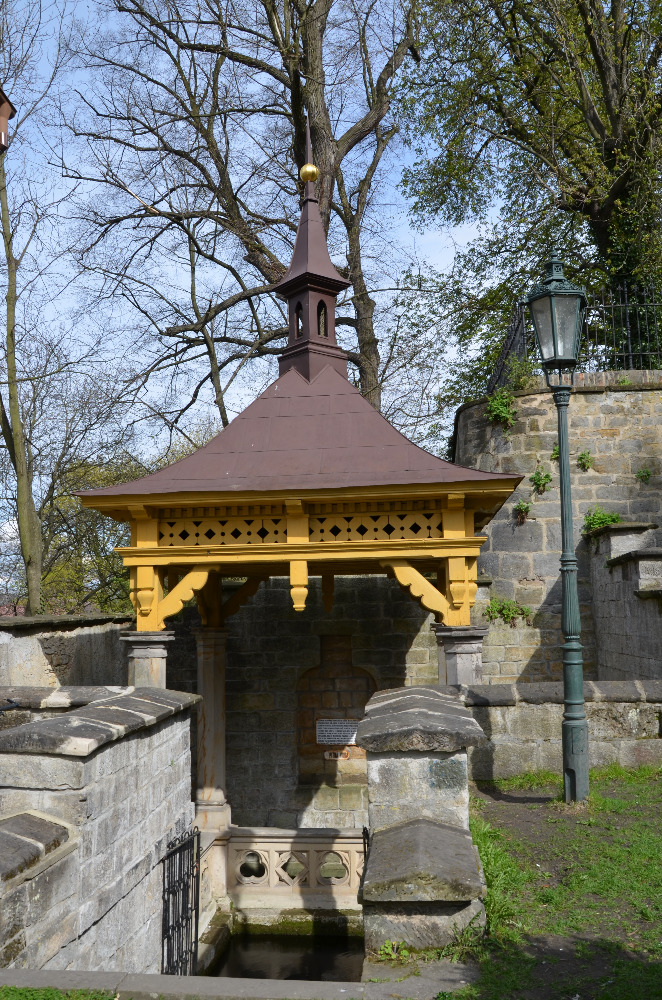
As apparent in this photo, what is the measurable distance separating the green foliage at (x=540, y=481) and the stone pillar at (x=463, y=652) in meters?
4.00

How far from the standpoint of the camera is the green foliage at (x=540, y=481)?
1043 centimetres

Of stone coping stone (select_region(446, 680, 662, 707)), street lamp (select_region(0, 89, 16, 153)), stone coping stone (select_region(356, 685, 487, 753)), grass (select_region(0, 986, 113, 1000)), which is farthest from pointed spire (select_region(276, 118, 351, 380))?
grass (select_region(0, 986, 113, 1000))

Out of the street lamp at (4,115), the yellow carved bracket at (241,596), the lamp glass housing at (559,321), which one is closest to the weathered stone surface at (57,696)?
the lamp glass housing at (559,321)

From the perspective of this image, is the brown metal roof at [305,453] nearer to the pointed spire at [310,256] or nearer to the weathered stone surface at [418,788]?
the pointed spire at [310,256]

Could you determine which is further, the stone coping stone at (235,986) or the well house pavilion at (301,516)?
the well house pavilion at (301,516)

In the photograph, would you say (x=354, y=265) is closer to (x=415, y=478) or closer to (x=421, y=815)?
(x=415, y=478)

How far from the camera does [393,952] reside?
2.81m

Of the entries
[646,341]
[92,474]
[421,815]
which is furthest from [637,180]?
[92,474]

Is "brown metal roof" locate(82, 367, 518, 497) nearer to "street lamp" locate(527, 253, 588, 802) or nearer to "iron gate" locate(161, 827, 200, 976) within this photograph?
"street lamp" locate(527, 253, 588, 802)

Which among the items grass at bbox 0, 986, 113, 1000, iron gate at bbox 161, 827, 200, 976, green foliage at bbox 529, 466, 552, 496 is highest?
green foliage at bbox 529, 466, 552, 496

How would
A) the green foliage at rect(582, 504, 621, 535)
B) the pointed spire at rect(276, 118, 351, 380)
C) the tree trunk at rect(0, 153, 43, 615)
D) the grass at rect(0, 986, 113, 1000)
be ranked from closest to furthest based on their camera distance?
the grass at rect(0, 986, 113, 1000), the pointed spire at rect(276, 118, 351, 380), the green foliage at rect(582, 504, 621, 535), the tree trunk at rect(0, 153, 43, 615)

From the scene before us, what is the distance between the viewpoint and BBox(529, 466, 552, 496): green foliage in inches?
411

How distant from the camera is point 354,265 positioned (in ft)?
56.0

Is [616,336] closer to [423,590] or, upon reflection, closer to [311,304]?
[311,304]
